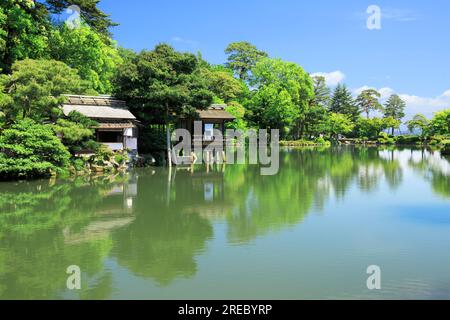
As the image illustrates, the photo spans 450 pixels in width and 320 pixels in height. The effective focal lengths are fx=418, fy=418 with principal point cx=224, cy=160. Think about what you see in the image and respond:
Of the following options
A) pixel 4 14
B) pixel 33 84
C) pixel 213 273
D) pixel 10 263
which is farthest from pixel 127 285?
pixel 4 14

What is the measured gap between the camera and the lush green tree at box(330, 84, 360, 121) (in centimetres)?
6756

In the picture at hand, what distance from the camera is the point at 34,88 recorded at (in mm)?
16547

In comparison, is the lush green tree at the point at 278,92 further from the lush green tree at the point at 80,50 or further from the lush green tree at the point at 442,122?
the lush green tree at the point at 80,50

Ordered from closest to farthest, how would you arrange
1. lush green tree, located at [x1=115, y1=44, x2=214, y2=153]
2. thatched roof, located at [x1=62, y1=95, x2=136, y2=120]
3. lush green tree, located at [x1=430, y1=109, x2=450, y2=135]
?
thatched roof, located at [x1=62, y1=95, x2=136, y2=120] < lush green tree, located at [x1=115, y1=44, x2=214, y2=153] < lush green tree, located at [x1=430, y1=109, x2=450, y2=135]

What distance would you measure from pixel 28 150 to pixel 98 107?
6.63 m

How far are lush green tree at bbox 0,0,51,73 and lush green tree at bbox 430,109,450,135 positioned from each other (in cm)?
4692

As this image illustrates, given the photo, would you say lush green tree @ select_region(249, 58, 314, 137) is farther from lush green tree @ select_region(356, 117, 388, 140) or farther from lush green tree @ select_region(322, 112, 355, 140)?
lush green tree @ select_region(356, 117, 388, 140)

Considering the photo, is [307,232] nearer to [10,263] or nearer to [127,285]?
[127,285]

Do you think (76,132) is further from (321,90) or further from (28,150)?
(321,90)

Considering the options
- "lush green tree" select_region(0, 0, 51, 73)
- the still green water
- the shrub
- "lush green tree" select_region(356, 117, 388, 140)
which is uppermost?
"lush green tree" select_region(0, 0, 51, 73)

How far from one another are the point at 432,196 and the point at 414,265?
799 cm

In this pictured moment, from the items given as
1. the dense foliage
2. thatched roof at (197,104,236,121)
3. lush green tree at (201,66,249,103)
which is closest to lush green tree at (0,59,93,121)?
the dense foliage

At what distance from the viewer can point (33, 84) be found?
16.4 m

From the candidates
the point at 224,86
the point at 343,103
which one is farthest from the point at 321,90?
the point at 224,86
